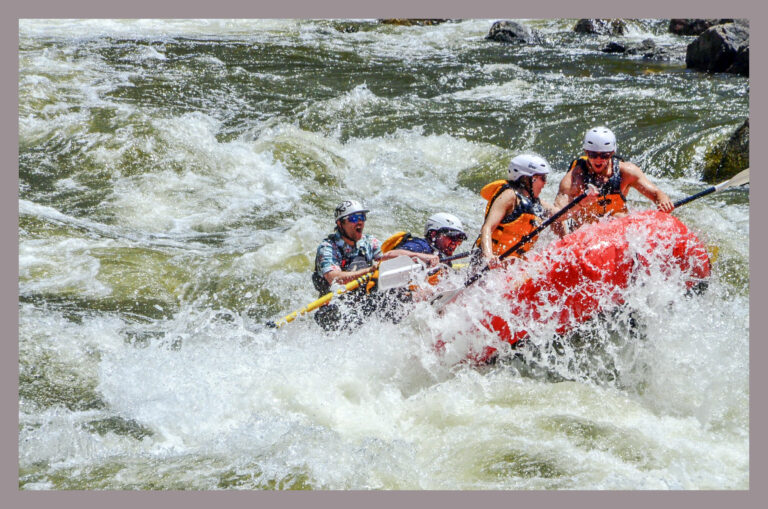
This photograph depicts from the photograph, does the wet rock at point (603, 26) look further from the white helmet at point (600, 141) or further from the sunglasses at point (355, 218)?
the sunglasses at point (355, 218)

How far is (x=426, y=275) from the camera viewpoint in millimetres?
6301

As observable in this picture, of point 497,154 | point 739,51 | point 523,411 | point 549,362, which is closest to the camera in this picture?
point 523,411

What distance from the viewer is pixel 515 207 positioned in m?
6.08

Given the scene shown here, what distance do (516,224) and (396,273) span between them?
3.16 feet

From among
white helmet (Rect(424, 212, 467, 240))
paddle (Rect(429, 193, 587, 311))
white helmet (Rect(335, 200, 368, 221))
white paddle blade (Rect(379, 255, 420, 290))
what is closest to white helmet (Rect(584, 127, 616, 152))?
paddle (Rect(429, 193, 587, 311))

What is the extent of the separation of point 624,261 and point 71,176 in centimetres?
759

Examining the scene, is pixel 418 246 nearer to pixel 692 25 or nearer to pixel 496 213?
pixel 496 213

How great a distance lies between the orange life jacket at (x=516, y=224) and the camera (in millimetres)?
6082

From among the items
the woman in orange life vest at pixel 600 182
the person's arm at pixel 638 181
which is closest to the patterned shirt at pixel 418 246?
the woman in orange life vest at pixel 600 182

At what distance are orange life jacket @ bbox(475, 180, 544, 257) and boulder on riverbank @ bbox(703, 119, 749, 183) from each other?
534cm

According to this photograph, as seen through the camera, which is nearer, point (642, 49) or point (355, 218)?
point (355, 218)

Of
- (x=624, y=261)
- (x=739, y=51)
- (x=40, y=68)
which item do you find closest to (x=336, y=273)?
(x=624, y=261)

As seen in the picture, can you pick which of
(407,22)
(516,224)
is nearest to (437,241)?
(516,224)

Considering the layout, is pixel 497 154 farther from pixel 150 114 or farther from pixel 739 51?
pixel 739 51
